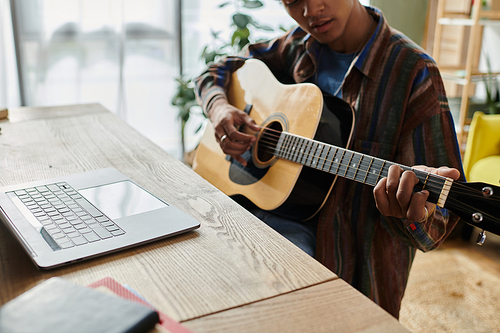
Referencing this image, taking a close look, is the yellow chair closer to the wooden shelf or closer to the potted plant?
the wooden shelf

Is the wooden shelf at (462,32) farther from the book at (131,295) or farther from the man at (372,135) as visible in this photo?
the book at (131,295)

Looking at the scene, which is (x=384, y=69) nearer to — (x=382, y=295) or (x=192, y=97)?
(x=382, y=295)

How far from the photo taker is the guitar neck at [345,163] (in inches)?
30.5

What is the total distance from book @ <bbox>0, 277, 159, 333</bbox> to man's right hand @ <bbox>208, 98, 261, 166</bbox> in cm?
81

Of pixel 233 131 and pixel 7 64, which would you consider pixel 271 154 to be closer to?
Result: pixel 233 131

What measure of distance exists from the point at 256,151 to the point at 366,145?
0.31 meters

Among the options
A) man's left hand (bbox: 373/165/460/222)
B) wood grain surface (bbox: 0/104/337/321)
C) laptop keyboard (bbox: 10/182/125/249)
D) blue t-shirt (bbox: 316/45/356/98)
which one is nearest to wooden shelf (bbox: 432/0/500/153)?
blue t-shirt (bbox: 316/45/356/98)

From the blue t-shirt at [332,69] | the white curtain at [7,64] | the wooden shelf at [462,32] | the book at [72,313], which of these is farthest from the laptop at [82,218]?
the wooden shelf at [462,32]

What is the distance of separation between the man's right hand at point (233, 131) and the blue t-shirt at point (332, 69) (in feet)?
0.81

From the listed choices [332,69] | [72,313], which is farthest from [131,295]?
[332,69]

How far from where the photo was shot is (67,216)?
682mm

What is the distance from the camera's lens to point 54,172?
0.92 metres

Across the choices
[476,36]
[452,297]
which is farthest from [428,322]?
[476,36]

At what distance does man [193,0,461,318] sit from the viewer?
101 cm
